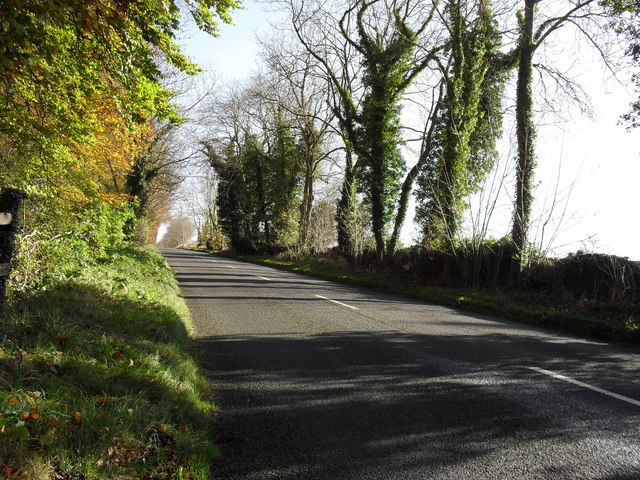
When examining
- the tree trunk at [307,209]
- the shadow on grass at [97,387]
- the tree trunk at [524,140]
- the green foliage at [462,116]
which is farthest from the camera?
the tree trunk at [307,209]

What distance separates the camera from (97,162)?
13.4 meters

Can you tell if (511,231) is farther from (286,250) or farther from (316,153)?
(286,250)

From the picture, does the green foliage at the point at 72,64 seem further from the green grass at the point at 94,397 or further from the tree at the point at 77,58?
the green grass at the point at 94,397

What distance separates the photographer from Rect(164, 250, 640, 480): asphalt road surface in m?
3.18

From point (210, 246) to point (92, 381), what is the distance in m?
56.6

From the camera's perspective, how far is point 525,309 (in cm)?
1023

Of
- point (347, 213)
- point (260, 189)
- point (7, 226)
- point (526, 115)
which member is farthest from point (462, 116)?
point (260, 189)

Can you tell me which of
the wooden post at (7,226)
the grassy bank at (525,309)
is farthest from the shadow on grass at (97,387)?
the grassy bank at (525,309)

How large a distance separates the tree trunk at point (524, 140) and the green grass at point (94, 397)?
11.3m

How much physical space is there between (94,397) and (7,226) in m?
2.82

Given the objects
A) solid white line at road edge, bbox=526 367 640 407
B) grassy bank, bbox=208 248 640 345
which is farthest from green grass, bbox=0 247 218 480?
grassy bank, bbox=208 248 640 345

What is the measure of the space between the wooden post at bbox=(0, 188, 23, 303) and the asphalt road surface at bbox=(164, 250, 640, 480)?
2617 mm

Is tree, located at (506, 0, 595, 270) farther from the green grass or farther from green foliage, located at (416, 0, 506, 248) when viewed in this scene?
the green grass

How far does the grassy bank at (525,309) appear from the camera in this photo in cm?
839
